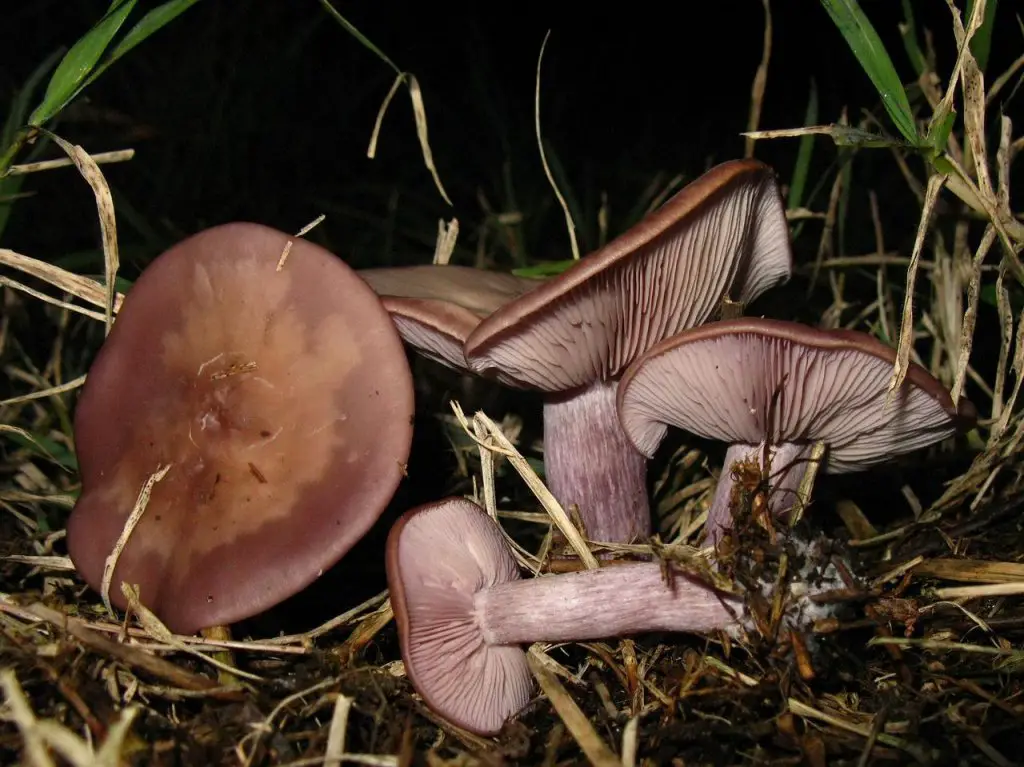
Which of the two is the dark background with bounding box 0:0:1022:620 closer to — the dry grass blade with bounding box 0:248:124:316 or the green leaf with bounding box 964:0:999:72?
the dry grass blade with bounding box 0:248:124:316

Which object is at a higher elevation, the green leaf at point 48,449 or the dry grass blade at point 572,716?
the green leaf at point 48,449

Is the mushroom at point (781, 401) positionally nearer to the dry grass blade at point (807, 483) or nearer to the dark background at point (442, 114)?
the dry grass blade at point (807, 483)

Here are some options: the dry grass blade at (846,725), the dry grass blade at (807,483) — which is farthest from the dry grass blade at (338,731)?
the dry grass blade at (807,483)

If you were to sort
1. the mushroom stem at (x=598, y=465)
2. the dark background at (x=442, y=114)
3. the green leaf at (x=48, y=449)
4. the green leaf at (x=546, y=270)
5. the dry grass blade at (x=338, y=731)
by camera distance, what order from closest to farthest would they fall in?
the dry grass blade at (x=338, y=731), the mushroom stem at (x=598, y=465), the green leaf at (x=48, y=449), the green leaf at (x=546, y=270), the dark background at (x=442, y=114)

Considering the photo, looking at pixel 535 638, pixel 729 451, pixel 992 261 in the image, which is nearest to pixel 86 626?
pixel 535 638

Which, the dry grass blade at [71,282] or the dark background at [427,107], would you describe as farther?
the dark background at [427,107]

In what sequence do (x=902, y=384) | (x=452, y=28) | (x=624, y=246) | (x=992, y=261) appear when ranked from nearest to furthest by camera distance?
(x=624, y=246) → (x=902, y=384) → (x=992, y=261) → (x=452, y=28)

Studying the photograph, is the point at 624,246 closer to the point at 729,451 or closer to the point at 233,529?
the point at 729,451
